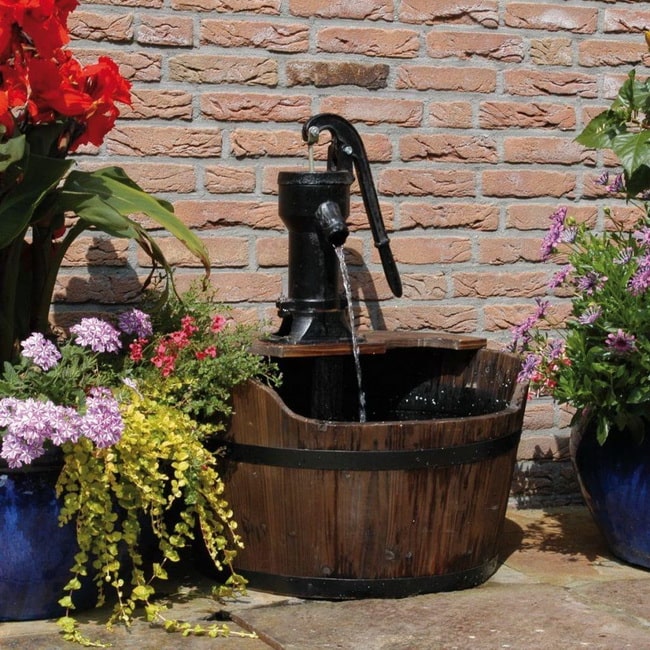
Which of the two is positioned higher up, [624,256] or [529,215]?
[529,215]

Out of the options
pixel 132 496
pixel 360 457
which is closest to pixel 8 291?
pixel 132 496

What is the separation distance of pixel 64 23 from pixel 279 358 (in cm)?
95

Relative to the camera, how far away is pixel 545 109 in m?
3.47

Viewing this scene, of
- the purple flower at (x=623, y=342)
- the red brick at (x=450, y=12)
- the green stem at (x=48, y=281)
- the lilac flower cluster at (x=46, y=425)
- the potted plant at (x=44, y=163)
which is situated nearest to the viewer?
the lilac flower cluster at (x=46, y=425)

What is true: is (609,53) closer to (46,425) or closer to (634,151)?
(634,151)

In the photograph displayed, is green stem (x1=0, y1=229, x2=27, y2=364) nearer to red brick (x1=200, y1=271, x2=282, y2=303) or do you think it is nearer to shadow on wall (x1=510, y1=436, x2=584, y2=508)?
red brick (x1=200, y1=271, x2=282, y2=303)

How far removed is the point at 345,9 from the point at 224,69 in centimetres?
37

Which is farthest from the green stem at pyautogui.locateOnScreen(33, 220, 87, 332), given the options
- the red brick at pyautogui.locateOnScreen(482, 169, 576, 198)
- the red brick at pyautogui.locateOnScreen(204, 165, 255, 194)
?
the red brick at pyautogui.locateOnScreen(482, 169, 576, 198)

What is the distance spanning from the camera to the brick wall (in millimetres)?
3119

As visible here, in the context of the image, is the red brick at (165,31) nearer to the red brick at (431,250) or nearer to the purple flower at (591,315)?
the red brick at (431,250)

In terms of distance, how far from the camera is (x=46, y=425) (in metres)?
2.33

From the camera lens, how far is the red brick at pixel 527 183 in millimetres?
3451

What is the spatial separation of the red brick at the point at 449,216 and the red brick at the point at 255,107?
1.28 feet

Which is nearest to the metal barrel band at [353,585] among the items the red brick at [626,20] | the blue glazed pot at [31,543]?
the blue glazed pot at [31,543]
